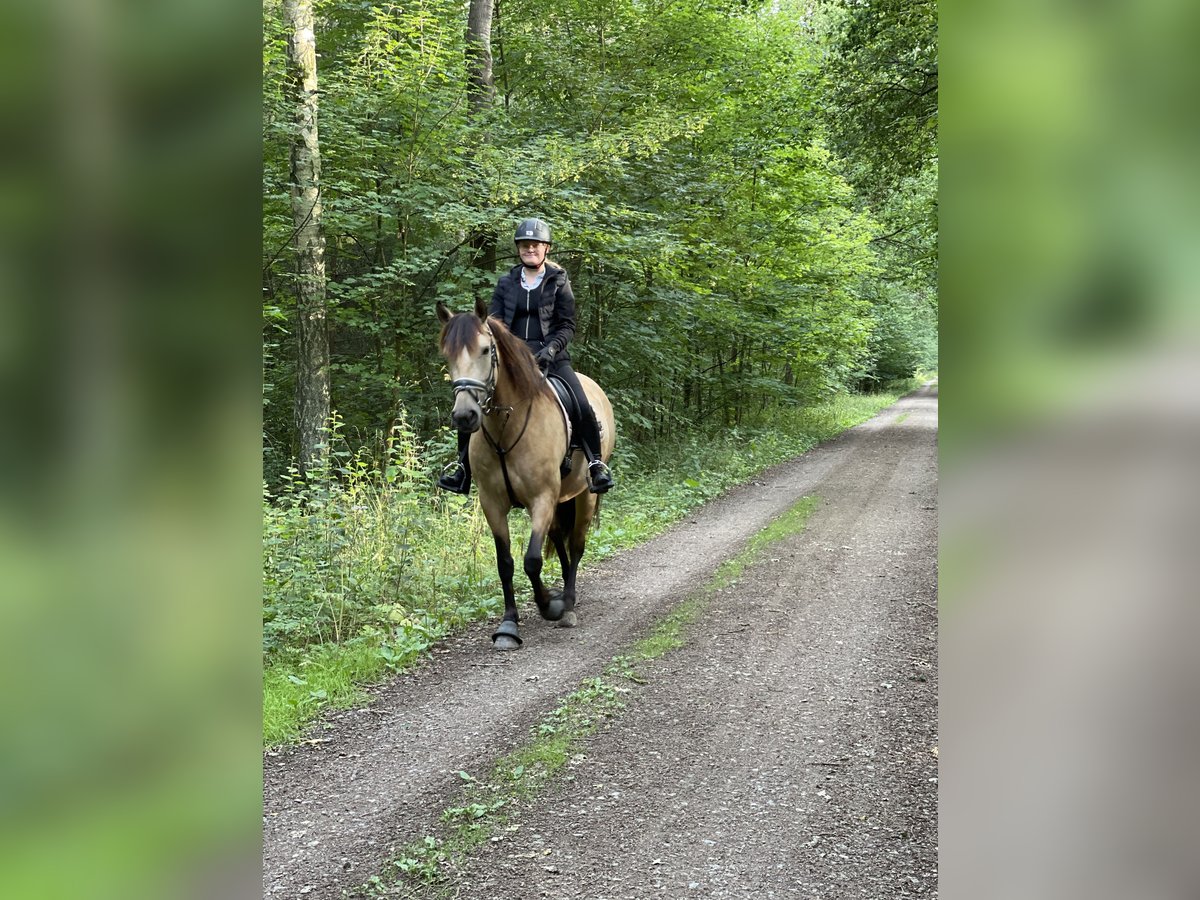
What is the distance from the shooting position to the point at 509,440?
578 cm

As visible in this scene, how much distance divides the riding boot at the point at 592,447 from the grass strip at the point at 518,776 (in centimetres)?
114

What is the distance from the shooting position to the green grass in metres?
5.11

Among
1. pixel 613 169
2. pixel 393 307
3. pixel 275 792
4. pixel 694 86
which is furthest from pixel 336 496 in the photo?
pixel 694 86

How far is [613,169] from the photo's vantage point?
10.7 meters

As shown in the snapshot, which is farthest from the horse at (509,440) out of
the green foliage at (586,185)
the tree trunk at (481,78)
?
the tree trunk at (481,78)

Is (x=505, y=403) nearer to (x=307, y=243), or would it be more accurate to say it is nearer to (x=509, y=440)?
(x=509, y=440)

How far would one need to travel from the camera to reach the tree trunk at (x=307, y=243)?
8.34m

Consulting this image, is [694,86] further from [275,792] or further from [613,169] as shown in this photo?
[275,792]

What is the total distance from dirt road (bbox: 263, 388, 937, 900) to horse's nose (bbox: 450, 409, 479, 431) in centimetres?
154

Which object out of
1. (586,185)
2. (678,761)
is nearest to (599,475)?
(678,761)
